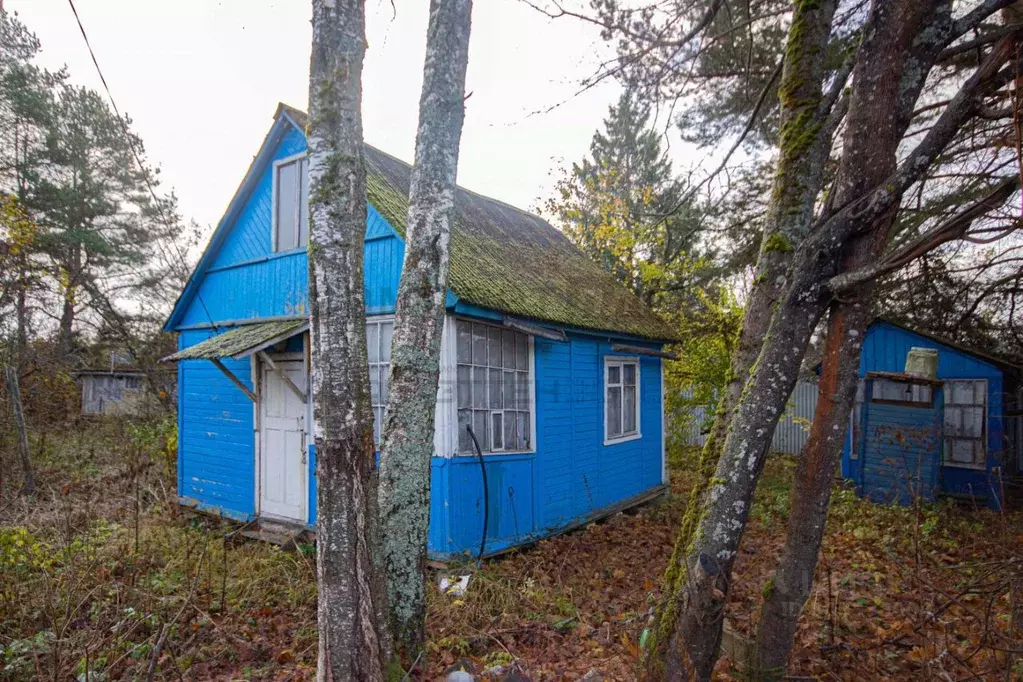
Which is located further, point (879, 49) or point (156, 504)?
point (156, 504)

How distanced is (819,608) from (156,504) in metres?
9.41

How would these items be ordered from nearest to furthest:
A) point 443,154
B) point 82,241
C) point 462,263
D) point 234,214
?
point 443,154
point 462,263
point 234,214
point 82,241

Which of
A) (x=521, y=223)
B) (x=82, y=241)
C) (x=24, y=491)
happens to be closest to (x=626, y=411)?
(x=521, y=223)

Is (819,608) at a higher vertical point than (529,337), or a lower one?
lower

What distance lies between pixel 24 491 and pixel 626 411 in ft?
33.3

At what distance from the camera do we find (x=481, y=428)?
7.07 m

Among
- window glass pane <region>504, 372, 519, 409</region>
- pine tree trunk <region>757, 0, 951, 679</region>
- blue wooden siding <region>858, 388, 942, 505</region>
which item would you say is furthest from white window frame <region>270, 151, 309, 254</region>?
blue wooden siding <region>858, 388, 942, 505</region>

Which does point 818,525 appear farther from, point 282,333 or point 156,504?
point 156,504

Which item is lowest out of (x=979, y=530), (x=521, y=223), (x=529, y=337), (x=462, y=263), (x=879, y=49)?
(x=979, y=530)

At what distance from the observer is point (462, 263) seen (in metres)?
7.17

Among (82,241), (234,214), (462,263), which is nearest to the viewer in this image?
(462,263)

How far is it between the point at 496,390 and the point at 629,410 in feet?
12.9

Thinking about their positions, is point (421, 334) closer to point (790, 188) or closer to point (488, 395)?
point (790, 188)

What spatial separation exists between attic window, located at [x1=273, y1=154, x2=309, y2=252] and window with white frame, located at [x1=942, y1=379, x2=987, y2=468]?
1131cm
